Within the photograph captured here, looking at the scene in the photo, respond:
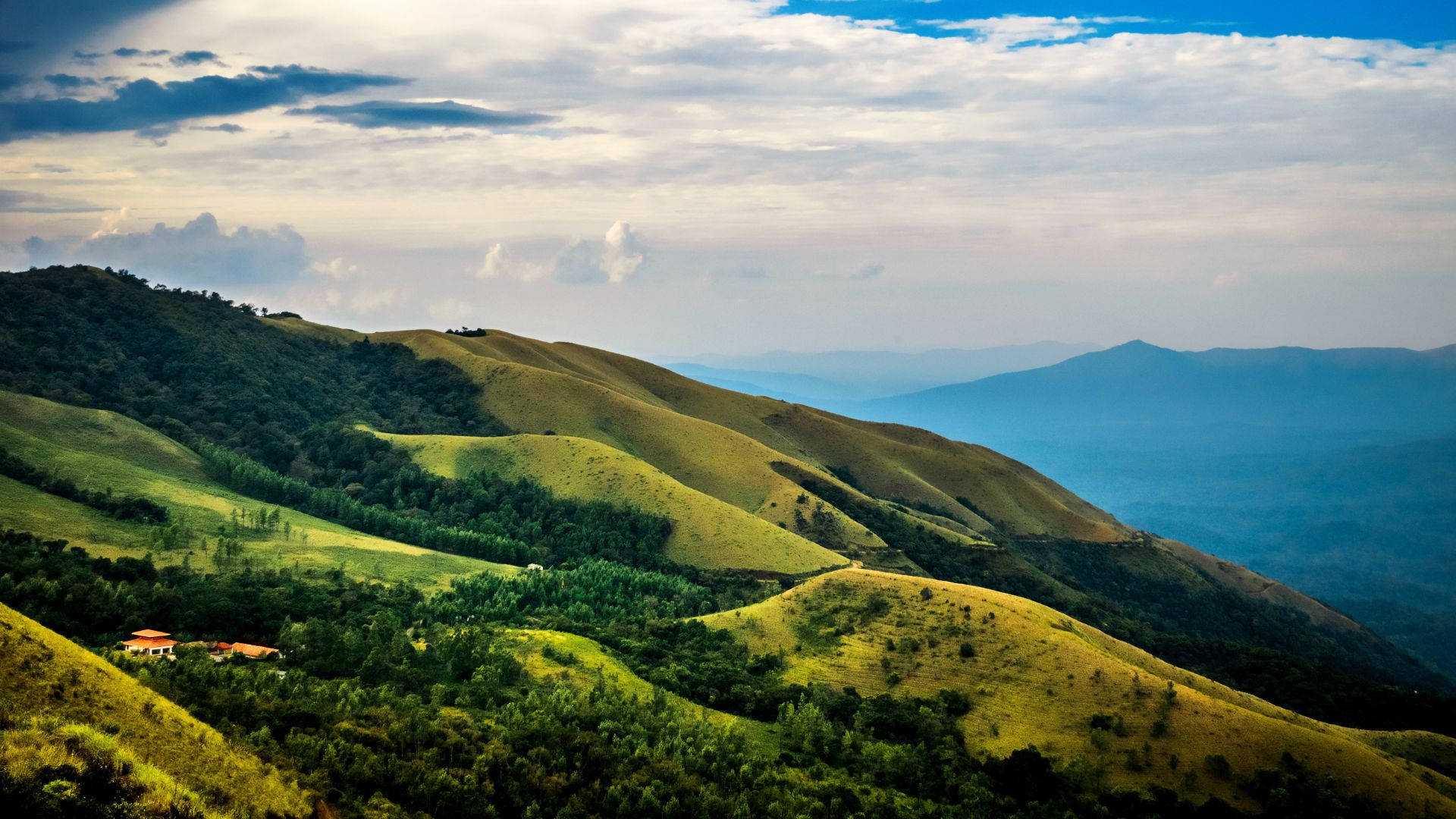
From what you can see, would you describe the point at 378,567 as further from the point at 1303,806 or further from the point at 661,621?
the point at 1303,806

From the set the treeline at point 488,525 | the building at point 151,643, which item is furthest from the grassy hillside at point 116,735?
the treeline at point 488,525

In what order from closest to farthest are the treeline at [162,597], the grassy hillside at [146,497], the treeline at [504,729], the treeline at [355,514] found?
1. the treeline at [504,729]
2. the treeline at [162,597]
3. the grassy hillside at [146,497]
4. the treeline at [355,514]

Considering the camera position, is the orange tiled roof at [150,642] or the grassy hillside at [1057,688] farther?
the orange tiled roof at [150,642]

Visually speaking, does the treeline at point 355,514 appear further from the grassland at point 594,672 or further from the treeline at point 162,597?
the grassland at point 594,672

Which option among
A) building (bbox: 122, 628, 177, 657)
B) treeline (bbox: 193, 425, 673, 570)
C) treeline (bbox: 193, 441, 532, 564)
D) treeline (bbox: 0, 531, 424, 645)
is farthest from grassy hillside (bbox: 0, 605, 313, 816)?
treeline (bbox: 193, 425, 673, 570)

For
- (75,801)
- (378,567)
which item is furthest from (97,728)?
(378,567)

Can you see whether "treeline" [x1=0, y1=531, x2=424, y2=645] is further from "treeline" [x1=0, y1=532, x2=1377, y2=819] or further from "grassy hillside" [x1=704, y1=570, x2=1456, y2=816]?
"grassy hillside" [x1=704, y1=570, x2=1456, y2=816]
